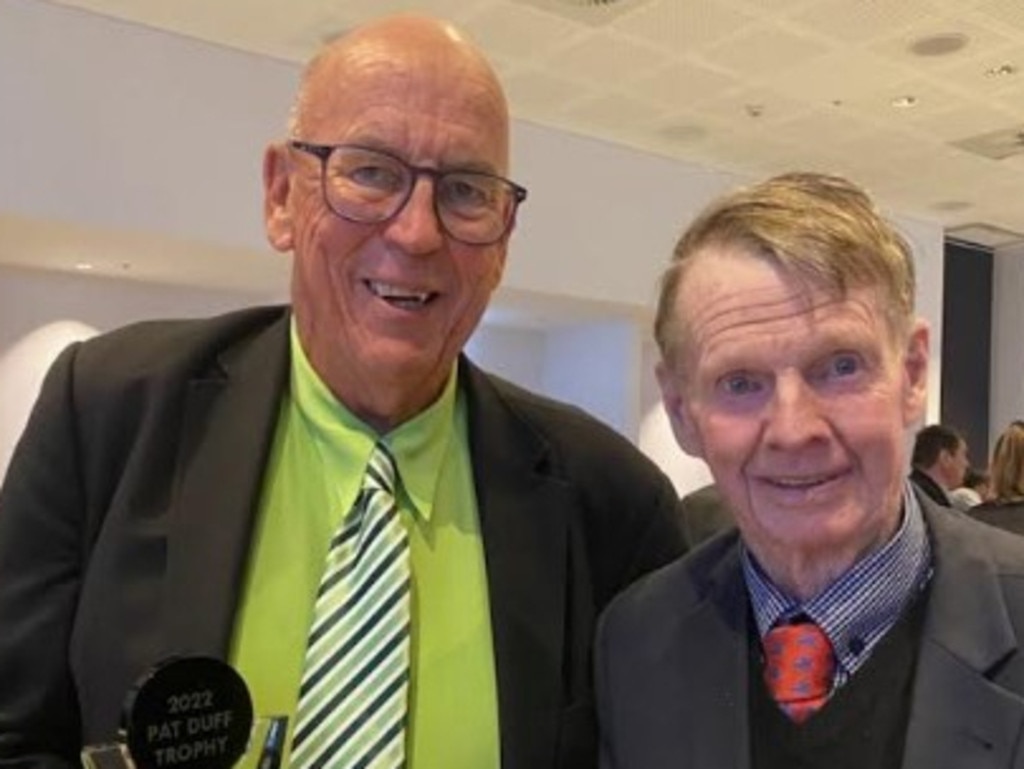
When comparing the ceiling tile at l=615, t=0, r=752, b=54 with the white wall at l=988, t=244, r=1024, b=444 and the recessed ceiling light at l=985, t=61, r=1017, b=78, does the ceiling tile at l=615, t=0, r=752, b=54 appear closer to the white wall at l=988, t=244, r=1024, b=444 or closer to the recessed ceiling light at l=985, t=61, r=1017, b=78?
the recessed ceiling light at l=985, t=61, r=1017, b=78

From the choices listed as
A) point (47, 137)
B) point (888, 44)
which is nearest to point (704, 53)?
point (888, 44)

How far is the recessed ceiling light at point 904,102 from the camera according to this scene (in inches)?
284

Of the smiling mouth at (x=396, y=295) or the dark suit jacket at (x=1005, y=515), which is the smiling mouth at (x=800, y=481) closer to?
the smiling mouth at (x=396, y=295)

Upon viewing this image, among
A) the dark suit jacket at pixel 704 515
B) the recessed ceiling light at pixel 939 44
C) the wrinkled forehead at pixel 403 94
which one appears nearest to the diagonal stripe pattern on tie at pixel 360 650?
the wrinkled forehead at pixel 403 94

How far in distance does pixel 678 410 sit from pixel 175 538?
2.04ft

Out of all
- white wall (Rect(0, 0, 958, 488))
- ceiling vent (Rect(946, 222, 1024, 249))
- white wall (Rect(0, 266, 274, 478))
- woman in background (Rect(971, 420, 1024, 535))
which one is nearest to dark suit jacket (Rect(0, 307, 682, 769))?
white wall (Rect(0, 0, 958, 488))

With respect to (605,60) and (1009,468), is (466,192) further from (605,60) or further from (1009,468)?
(605,60)

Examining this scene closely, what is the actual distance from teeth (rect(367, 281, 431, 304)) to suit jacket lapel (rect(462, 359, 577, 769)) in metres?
0.25

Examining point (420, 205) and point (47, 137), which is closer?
point (420, 205)

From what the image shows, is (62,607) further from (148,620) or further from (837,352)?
(837,352)

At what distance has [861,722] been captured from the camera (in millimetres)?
1328

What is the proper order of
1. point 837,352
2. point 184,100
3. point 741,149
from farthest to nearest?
point 741,149 < point 184,100 < point 837,352

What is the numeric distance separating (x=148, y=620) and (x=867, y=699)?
0.82 metres

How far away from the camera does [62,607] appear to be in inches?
57.6
